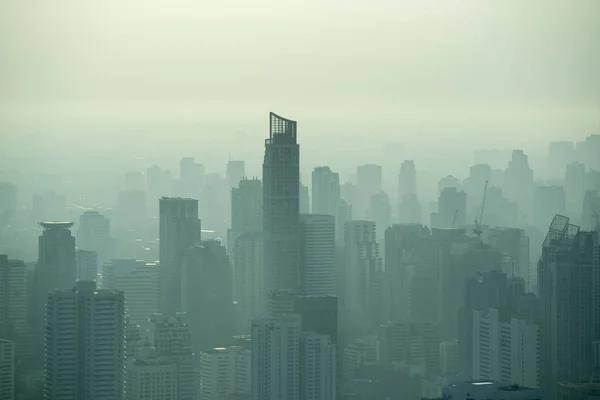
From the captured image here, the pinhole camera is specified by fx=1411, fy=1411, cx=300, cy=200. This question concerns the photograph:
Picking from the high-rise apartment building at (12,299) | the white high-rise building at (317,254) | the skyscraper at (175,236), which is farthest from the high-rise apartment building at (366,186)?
the high-rise apartment building at (12,299)

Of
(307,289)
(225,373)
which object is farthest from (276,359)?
(307,289)

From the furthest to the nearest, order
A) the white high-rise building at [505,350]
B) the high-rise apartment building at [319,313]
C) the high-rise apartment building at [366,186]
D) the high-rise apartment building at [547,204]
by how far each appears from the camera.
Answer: the high-rise apartment building at [366,186], the high-rise apartment building at [547,204], the high-rise apartment building at [319,313], the white high-rise building at [505,350]

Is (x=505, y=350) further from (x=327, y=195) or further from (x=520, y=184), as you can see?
(x=327, y=195)

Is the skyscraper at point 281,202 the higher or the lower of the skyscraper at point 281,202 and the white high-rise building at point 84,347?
the higher

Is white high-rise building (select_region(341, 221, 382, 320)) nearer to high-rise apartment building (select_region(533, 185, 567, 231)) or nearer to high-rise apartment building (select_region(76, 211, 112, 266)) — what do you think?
high-rise apartment building (select_region(533, 185, 567, 231))

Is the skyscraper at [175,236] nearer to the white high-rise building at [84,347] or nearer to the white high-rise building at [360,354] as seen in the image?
the white high-rise building at [360,354]

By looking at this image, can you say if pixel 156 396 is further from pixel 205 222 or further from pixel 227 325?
pixel 205 222

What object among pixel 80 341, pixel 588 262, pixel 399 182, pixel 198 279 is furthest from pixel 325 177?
pixel 80 341
